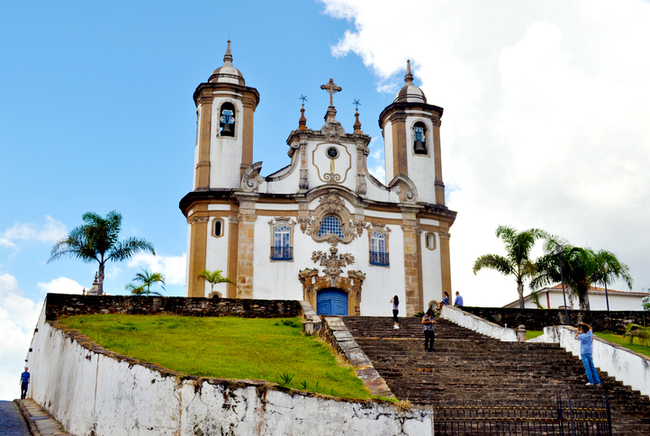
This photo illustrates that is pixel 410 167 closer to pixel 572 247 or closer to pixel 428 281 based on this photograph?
pixel 428 281

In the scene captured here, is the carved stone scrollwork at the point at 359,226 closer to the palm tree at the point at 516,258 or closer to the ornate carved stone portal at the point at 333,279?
the ornate carved stone portal at the point at 333,279

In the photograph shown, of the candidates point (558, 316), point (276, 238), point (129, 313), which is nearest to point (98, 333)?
point (129, 313)

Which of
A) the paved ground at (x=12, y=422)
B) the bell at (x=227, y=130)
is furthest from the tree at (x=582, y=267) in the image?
the paved ground at (x=12, y=422)

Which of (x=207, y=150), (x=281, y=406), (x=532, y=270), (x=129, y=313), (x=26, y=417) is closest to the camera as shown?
(x=281, y=406)

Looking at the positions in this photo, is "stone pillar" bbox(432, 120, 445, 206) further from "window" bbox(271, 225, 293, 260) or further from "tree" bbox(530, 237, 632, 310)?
"window" bbox(271, 225, 293, 260)

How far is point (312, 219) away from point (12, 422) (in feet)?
53.1

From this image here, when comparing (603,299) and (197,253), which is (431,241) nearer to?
(197,253)

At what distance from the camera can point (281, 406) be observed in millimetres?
10438

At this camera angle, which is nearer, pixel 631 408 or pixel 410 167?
pixel 631 408

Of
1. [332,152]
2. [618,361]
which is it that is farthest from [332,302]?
[618,361]

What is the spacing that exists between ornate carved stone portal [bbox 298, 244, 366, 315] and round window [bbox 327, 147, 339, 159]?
4.35 meters

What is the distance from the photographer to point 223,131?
31.8 m

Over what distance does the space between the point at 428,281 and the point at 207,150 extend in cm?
1161

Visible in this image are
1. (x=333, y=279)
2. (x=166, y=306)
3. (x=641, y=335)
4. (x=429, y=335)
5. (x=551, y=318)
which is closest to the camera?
(x=429, y=335)
